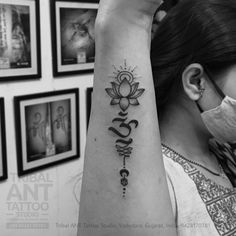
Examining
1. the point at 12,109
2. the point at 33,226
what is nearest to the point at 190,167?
the point at 12,109

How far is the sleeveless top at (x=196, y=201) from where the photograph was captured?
0.71 metres

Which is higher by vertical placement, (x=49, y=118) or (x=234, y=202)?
(x=49, y=118)

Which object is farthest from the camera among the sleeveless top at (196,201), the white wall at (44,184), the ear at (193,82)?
the white wall at (44,184)

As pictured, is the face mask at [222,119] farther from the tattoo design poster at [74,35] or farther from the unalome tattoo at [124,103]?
the tattoo design poster at [74,35]

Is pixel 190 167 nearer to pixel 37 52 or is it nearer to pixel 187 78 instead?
pixel 187 78

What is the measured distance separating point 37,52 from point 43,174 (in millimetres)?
566

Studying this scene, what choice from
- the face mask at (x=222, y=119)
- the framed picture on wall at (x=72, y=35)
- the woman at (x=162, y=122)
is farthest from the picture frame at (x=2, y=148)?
the face mask at (x=222, y=119)

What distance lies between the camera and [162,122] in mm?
886

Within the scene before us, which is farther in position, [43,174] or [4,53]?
[43,174]

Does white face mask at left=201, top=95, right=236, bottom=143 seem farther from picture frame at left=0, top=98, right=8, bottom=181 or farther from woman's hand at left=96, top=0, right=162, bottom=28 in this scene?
picture frame at left=0, top=98, right=8, bottom=181

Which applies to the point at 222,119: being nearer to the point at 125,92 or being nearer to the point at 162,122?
the point at 162,122

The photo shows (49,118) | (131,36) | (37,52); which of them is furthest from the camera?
(49,118)

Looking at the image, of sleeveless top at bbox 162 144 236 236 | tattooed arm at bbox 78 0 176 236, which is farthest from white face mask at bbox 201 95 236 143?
tattooed arm at bbox 78 0 176 236

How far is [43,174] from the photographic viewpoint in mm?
1547
